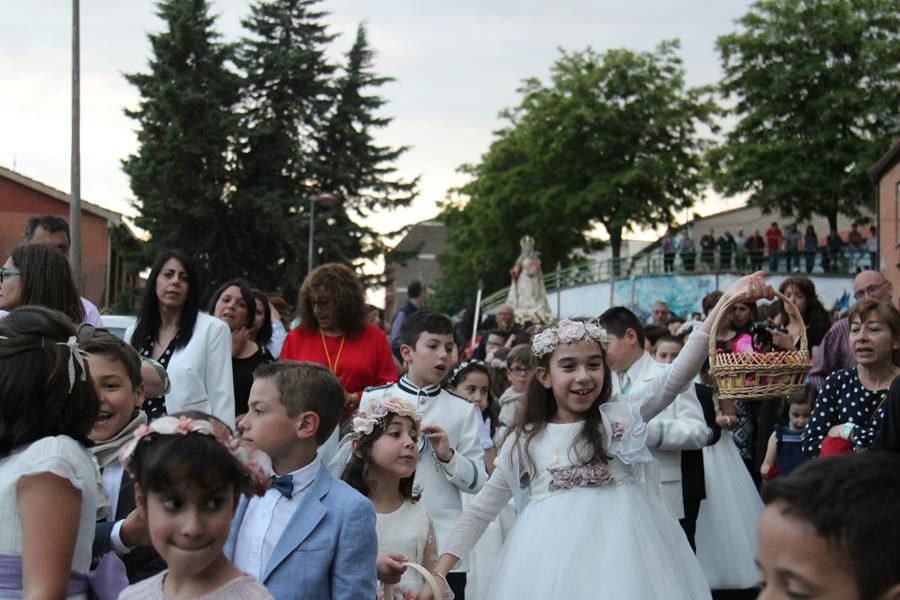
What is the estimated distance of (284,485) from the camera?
453cm

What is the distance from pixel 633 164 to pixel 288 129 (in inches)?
812

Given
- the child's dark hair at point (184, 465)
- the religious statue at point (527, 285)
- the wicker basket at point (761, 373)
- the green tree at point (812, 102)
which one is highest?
the green tree at point (812, 102)

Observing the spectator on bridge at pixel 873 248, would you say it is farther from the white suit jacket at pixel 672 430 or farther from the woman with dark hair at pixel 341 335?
the woman with dark hair at pixel 341 335

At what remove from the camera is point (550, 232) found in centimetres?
6556

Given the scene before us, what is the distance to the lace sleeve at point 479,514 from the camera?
592 cm

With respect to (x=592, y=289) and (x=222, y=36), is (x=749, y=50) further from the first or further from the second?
(x=222, y=36)

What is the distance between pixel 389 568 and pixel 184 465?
5.29 feet

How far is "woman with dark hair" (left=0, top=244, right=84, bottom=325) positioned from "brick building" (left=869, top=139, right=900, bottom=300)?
35.2 metres

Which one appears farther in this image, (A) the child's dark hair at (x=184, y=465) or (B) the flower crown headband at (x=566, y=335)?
(B) the flower crown headband at (x=566, y=335)

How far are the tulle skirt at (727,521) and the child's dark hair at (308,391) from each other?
5.78m

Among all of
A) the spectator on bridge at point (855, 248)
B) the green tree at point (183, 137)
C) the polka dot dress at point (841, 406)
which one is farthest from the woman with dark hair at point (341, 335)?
the spectator on bridge at point (855, 248)

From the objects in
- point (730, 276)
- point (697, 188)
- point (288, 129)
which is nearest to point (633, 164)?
point (697, 188)

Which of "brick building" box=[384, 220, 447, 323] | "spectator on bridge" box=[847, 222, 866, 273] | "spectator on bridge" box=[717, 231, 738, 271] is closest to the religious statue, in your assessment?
"spectator on bridge" box=[717, 231, 738, 271]

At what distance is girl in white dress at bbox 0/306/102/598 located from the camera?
12.0 ft
